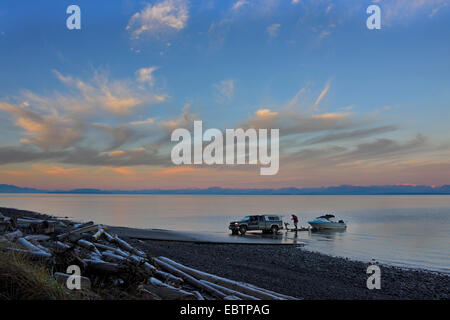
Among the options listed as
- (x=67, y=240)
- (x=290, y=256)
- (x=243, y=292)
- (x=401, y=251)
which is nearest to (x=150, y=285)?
(x=243, y=292)

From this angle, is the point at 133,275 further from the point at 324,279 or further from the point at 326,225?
the point at 326,225

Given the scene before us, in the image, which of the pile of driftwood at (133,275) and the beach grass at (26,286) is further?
the pile of driftwood at (133,275)

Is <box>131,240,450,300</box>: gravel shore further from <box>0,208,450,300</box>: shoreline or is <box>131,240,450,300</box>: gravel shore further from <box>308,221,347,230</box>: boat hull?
<box>308,221,347,230</box>: boat hull

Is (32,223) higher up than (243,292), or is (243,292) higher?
(32,223)

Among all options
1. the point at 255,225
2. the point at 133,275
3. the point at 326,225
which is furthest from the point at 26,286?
the point at 326,225

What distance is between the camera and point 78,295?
536 cm

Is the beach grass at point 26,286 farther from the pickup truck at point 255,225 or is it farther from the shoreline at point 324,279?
the pickup truck at point 255,225

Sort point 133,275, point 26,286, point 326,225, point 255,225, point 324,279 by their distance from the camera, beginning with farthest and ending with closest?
point 326,225 < point 255,225 < point 324,279 < point 133,275 < point 26,286

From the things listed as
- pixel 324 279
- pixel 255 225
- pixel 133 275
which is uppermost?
pixel 133 275

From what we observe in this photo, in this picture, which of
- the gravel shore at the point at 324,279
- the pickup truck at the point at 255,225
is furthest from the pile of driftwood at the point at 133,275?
the pickup truck at the point at 255,225

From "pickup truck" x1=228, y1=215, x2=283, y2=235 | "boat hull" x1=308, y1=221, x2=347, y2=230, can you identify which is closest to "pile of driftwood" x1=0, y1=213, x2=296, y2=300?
"pickup truck" x1=228, y1=215, x2=283, y2=235

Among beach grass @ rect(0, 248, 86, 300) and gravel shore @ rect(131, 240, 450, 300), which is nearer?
beach grass @ rect(0, 248, 86, 300)
